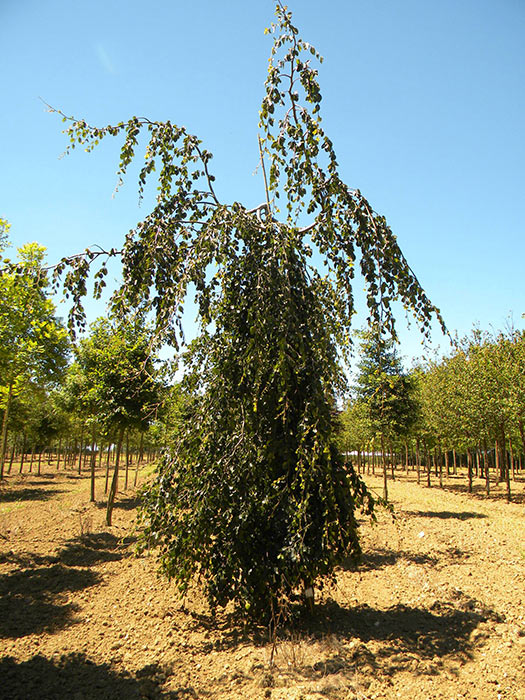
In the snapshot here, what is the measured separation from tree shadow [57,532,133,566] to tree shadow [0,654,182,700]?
3198 mm

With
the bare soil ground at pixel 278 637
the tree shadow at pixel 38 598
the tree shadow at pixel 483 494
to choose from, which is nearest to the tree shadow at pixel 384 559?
the bare soil ground at pixel 278 637

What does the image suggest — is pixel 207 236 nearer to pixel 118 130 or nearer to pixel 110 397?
pixel 118 130

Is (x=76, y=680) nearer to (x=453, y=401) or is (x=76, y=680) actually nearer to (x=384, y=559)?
(x=384, y=559)

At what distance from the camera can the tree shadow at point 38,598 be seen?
456 centimetres

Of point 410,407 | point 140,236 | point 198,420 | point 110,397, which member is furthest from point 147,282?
point 410,407

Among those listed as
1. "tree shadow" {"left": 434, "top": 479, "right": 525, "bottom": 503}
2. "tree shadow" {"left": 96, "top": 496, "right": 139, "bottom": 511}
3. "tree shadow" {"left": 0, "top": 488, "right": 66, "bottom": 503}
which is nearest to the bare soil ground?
"tree shadow" {"left": 96, "top": 496, "right": 139, "bottom": 511}

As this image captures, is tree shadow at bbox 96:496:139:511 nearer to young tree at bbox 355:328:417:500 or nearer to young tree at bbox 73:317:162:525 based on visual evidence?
young tree at bbox 73:317:162:525

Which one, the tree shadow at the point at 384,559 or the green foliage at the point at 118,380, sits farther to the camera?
the green foliage at the point at 118,380

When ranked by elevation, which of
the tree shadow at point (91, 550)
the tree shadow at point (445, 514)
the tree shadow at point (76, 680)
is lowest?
the tree shadow at point (445, 514)

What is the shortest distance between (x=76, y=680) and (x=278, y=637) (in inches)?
70.8

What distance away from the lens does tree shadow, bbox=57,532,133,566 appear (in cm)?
709

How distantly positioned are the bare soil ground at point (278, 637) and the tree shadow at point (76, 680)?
16 mm

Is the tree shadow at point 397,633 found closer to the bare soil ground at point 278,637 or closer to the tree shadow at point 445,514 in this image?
the bare soil ground at point 278,637

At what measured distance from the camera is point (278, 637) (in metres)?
3.95
